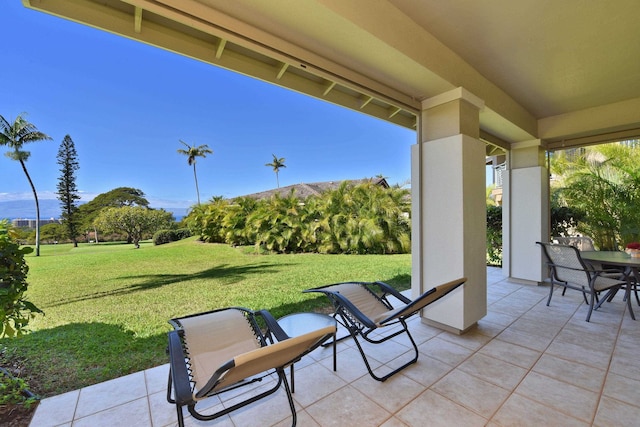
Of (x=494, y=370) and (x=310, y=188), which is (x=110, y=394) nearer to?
(x=494, y=370)

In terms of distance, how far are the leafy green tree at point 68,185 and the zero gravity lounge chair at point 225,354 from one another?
6.24 m

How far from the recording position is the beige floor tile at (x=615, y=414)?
74.7 inches

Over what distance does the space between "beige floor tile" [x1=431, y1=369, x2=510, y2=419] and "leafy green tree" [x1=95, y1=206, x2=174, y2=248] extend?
1003 cm

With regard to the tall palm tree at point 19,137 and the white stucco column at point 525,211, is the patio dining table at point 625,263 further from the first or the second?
the tall palm tree at point 19,137

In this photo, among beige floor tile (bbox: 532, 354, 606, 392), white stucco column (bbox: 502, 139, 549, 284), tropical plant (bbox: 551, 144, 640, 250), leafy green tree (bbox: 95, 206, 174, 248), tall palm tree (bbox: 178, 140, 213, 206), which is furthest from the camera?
tall palm tree (bbox: 178, 140, 213, 206)

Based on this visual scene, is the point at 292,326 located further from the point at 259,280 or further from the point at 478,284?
the point at 259,280

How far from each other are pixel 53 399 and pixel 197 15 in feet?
11.0

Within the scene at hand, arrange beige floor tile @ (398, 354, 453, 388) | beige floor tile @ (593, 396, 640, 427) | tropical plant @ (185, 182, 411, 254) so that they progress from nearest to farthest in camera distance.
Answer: beige floor tile @ (593, 396, 640, 427) < beige floor tile @ (398, 354, 453, 388) < tropical plant @ (185, 182, 411, 254)

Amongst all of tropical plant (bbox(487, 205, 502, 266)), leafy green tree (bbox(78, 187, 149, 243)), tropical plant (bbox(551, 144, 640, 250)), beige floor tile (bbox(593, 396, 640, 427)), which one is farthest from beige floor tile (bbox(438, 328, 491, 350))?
leafy green tree (bbox(78, 187, 149, 243))

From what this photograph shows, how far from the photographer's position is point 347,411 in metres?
2.05

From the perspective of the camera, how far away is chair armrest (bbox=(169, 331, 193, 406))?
143 cm

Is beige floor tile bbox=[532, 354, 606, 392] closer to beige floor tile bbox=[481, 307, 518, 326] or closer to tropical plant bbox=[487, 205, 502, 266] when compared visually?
beige floor tile bbox=[481, 307, 518, 326]

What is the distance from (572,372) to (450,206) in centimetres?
194

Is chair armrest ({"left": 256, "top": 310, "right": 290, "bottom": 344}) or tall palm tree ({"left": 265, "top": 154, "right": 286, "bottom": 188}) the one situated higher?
tall palm tree ({"left": 265, "top": 154, "right": 286, "bottom": 188})
